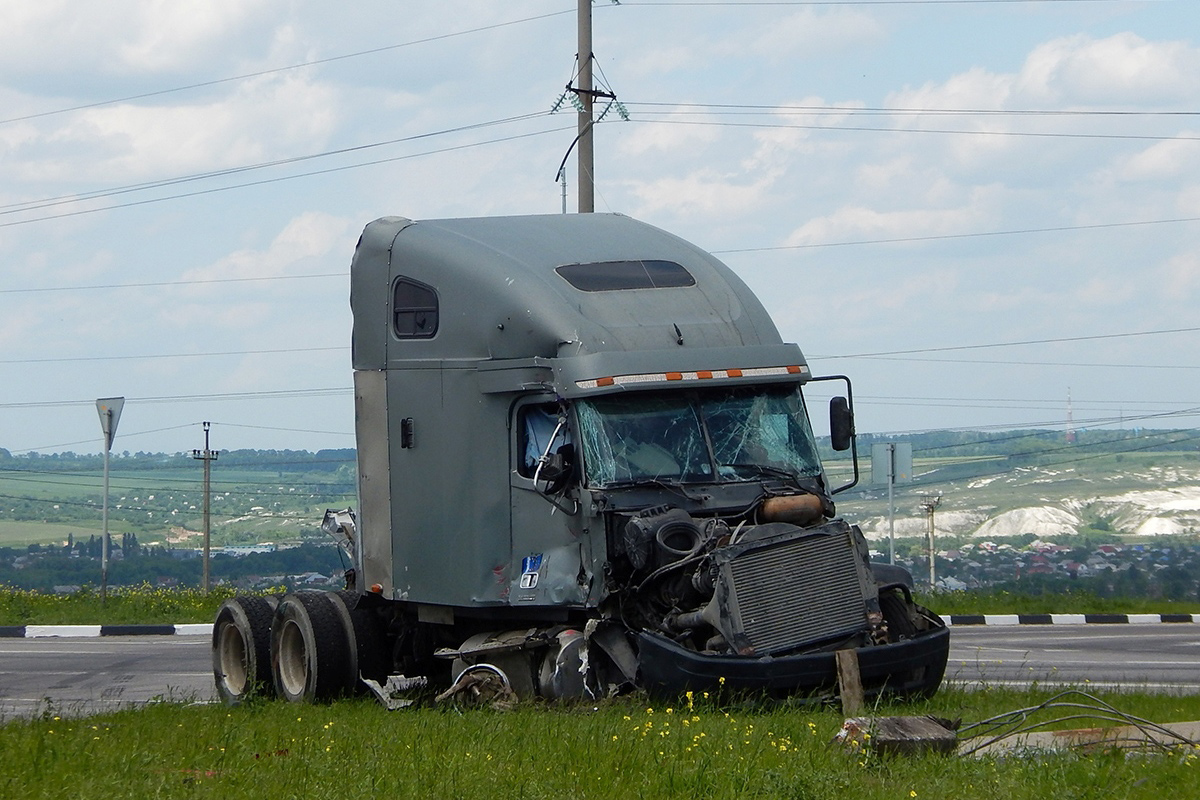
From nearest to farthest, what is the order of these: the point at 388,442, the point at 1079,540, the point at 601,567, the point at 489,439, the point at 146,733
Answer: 1. the point at 146,733
2. the point at 601,567
3. the point at 489,439
4. the point at 388,442
5. the point at 1079,540

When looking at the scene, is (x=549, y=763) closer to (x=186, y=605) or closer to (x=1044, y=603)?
(x=186, y=605)

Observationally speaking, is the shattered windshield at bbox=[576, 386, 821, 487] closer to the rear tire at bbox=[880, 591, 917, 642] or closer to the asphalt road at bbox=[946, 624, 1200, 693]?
the rear tire at bbox=[880, 591, 917, 642]

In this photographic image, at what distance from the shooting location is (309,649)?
1238cm

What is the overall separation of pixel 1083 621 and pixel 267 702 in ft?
49.0

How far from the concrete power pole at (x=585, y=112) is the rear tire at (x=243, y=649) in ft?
32.1

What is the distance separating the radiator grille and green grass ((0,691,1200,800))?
53 centimetres

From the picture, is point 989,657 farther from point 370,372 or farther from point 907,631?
point 370,372

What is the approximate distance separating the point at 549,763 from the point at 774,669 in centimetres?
218

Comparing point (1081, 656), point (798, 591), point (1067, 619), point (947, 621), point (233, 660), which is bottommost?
point (1067, 619)

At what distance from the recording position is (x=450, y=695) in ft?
37.9

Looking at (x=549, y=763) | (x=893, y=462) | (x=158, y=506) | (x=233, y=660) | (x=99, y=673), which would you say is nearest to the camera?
(x=549, y=763)

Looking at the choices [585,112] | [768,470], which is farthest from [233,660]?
[585,112]

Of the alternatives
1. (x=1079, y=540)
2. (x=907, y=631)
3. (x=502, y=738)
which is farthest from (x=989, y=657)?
(x=1079, y=540)

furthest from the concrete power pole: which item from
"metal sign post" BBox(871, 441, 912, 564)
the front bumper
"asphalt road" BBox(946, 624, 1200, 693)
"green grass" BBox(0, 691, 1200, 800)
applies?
"green grass" BBox(0, 691, 1200, 800)
